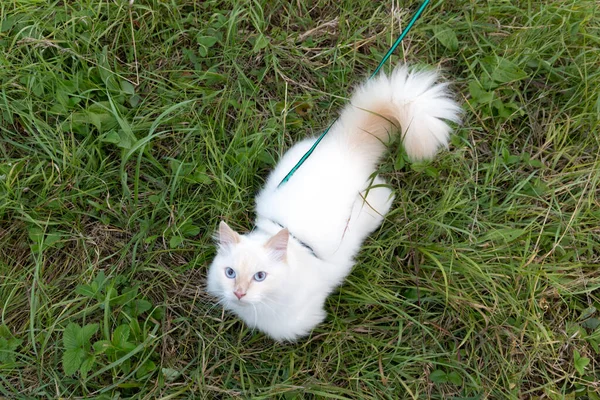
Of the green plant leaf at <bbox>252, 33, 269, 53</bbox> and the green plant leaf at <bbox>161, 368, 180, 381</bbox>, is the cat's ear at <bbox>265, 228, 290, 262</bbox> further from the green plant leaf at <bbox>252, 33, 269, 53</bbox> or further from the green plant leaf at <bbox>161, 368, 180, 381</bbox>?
the green plant leaf at <bbox>252, 33, 269, 53</bbox>

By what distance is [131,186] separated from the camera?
214cm

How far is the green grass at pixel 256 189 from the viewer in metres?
1.93

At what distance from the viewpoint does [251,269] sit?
1.50 meters

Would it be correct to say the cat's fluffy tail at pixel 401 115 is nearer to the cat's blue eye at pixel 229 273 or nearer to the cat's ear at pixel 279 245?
the cat's ear at pixel 279 245

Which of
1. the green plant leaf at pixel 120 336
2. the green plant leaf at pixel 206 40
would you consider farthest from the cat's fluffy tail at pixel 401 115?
the green plant leaf at pixel 120 336

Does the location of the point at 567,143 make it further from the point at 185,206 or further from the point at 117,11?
the point at 117,11

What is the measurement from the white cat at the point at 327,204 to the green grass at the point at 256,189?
0.23 meters

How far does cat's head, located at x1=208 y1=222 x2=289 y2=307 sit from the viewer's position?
1489mm

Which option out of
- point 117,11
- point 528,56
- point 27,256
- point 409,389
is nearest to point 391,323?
point 409,389

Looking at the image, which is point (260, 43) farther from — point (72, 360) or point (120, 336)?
point (72, 360)

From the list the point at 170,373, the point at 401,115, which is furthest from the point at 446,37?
the point at 170,373

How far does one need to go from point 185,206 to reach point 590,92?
2.11 metres

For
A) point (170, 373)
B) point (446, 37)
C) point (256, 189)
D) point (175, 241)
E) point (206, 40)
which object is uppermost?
point (446, 37)

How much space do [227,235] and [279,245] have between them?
0.21 meters
